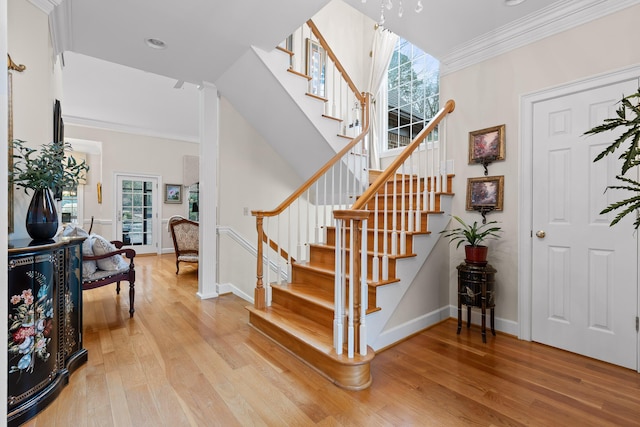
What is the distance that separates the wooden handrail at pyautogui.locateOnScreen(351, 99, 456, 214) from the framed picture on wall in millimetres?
6474

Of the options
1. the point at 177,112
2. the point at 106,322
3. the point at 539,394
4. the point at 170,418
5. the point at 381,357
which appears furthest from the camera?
the point at 177,112

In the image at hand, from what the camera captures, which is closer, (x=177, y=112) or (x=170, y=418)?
(x=170, y=418)

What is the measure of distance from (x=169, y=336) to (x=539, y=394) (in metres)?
2.69

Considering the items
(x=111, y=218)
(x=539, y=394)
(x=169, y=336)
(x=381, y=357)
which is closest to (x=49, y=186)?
(x=169, y=336)

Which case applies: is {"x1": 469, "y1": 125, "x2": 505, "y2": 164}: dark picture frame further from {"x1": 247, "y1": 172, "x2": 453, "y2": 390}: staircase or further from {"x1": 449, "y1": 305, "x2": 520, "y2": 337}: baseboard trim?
{"x1": 449, "y1": 305, "x2": 520, "y2": 337}: baseboard trim

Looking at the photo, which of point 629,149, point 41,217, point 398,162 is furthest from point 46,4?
point 629,149

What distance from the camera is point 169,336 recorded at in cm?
259

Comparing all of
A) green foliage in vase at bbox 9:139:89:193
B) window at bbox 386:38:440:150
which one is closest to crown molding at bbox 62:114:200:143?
window at bbox 386:38:440:150

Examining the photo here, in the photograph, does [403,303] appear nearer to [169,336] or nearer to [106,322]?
[169,336]

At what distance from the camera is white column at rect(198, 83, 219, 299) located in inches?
146

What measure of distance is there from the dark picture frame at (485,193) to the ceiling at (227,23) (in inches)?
51.3

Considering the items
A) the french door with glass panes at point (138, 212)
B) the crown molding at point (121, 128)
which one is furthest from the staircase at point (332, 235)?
the french door with glass panes at point (138, 212)

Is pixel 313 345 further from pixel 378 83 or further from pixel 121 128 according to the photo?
pixel 121 128

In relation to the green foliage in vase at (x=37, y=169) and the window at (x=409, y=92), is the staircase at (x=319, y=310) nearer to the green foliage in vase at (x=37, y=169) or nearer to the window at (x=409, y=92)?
the window at (x=409, y=92)
